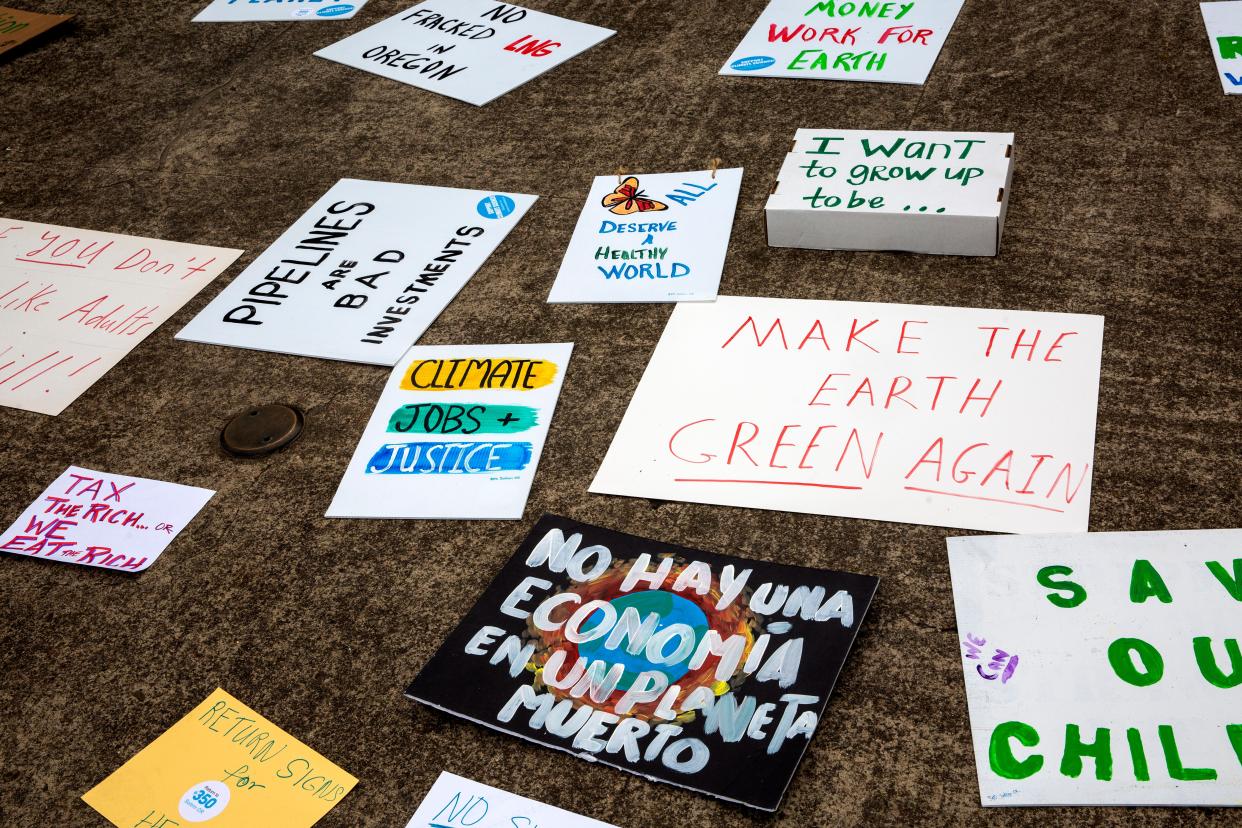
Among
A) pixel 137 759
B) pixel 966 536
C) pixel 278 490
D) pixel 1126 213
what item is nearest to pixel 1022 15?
pixel 1126 213

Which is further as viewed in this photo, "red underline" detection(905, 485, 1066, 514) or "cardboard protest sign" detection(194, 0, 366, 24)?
"cardboard protest sign" detection(194, 0, 366, 24)

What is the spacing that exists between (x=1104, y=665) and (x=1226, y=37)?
1.43 meters

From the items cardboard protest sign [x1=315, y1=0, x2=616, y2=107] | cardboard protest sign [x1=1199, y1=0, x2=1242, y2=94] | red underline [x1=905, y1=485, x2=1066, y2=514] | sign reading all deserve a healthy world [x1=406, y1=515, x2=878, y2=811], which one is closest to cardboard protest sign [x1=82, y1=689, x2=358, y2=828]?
sign reading all deserve a healthy world [x1=406, y1=515, x2=878, y2=811]

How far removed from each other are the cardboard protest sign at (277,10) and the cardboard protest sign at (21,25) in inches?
14.5

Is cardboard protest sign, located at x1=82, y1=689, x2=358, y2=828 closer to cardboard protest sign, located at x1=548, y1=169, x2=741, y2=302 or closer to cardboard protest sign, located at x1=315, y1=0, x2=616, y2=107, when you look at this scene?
cardboard protest sign, located at x1=548, y1=169, x2=741, y2=302

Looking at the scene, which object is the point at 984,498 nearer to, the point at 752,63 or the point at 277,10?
the point at 752,63

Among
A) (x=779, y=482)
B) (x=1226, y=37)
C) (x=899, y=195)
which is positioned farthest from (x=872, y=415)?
(x=1226, y=37)

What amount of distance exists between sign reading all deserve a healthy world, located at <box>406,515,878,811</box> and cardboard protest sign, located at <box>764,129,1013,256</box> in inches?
24.2

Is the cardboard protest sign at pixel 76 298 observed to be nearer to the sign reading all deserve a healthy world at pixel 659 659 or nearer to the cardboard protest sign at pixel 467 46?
the cardboard protest sign at pixel 467 46

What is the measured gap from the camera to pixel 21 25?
2650 mm

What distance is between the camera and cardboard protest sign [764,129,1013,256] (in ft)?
5.12

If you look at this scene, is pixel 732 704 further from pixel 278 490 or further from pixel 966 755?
pixel 278 490

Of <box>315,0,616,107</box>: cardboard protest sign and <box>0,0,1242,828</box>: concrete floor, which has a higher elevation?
A: <box>315,0,616,107</box>: cardboard protest sign

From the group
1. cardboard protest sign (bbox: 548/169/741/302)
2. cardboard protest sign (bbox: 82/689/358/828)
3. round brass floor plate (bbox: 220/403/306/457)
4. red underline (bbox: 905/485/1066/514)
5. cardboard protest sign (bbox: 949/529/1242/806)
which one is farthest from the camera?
cardboard protest sign (bbox: 548/169/741/302)
